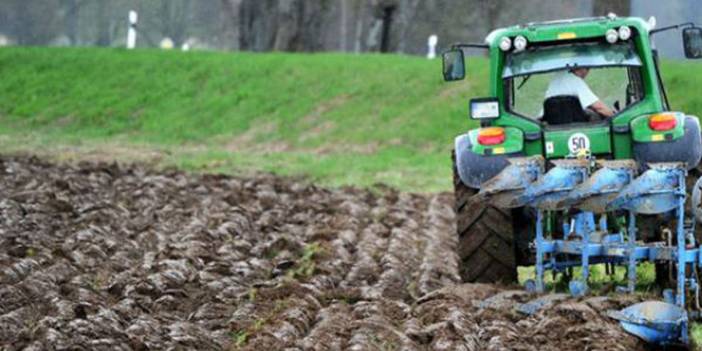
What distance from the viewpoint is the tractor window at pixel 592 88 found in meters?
12.5

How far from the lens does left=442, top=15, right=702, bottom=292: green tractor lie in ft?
34.8

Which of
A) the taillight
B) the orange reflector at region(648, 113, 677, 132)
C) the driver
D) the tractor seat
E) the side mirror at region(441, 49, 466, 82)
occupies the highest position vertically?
the side mirror at region(441, 49, 466, 82)

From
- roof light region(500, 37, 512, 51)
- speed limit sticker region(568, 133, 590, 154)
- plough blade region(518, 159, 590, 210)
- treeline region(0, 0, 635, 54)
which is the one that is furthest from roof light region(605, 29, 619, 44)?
treeline region(0, 0, 635, 54)

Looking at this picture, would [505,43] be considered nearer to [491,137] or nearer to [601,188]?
[491,137]

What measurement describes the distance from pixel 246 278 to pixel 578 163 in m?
2.83

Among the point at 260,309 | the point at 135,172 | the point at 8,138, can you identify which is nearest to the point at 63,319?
the point at 260,309

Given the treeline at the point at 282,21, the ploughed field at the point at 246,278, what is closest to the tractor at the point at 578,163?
the ploughed field at the point at 246,278

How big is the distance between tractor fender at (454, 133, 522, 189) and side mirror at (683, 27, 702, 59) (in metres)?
1.63

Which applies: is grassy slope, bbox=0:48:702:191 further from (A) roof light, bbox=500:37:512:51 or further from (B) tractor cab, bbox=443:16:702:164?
(A) roof light, bbox=500:37:512:51

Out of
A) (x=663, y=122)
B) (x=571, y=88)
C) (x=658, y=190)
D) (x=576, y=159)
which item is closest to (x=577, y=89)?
(x=571, y=88)

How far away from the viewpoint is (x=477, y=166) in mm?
11984

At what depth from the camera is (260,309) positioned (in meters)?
10.8

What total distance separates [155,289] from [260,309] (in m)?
0.83

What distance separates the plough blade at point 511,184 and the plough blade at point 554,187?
6cm
